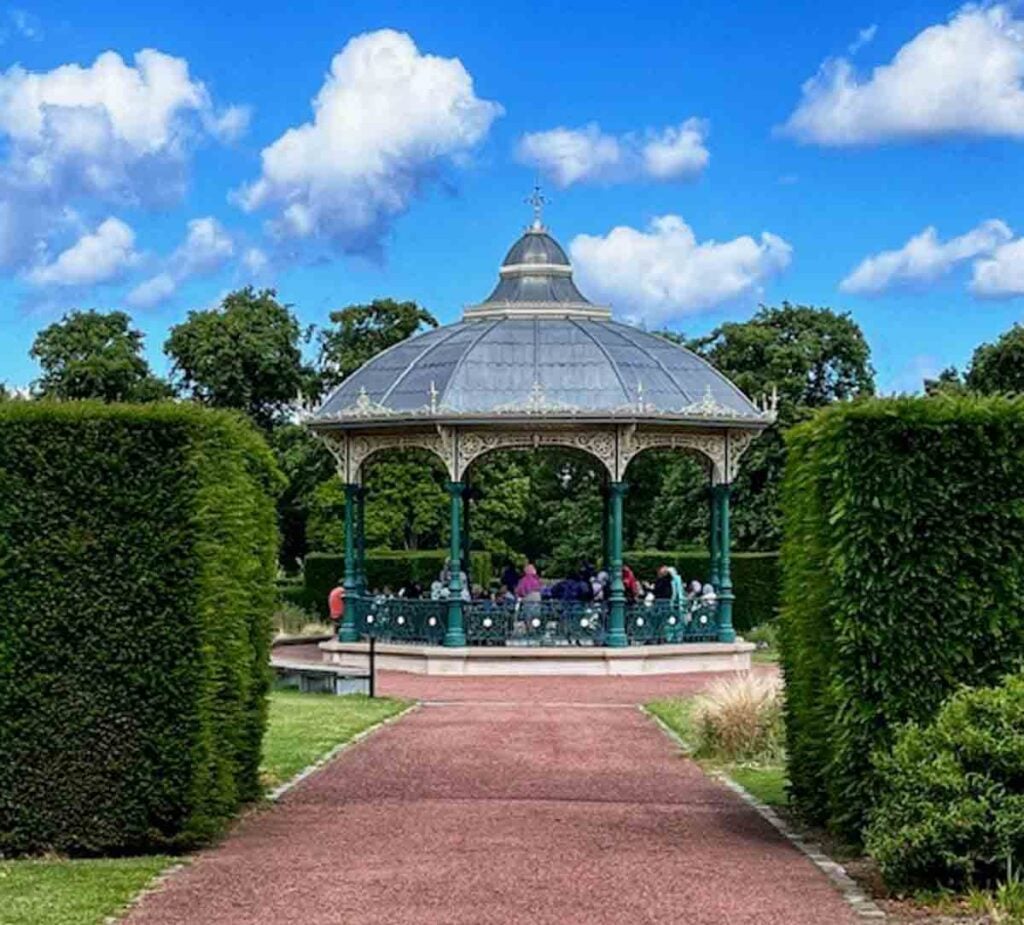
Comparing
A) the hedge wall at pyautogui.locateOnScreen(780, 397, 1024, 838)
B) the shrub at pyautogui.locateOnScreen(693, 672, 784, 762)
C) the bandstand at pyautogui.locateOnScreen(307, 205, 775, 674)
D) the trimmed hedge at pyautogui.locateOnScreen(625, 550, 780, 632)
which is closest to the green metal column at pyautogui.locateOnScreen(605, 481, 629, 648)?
the bandstand at pyautogui.locateOnScreen(307, 205, 775, 674)

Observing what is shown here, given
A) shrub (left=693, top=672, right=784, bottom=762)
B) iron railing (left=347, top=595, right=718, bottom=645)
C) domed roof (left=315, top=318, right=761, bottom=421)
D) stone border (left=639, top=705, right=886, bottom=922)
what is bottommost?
stone border (left=639, top=705, right=886, bottom=922)

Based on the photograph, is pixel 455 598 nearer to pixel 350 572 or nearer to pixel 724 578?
pixel 350 572

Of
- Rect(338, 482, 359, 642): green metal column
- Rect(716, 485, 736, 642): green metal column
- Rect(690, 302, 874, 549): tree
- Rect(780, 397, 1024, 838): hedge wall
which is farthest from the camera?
Rect(690, 302, 874, 549): tree

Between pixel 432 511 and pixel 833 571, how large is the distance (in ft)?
125

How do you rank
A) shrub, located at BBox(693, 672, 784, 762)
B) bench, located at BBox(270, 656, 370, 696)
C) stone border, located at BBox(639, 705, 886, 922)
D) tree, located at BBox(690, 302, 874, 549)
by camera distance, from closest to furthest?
stone border, located at BBox(639, 705, 886, 922) → shrub, located at BBox(693, 672, 784, 762) → bench, located at BBox(270, 656, 370, 696) → tree, located at BBox(690, 302, 874, 549)

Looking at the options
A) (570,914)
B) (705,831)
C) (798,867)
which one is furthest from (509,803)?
(570,914)

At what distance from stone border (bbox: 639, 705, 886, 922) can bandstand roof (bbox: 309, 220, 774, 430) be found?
1394 cm

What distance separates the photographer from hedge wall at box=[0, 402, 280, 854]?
11.2 metres

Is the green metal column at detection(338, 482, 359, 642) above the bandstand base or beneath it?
above

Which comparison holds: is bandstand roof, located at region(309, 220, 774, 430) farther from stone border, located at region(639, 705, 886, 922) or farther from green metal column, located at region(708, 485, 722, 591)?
stone border, located at region(639, 705, 886, 922)

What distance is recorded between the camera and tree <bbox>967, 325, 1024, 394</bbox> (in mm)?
50281

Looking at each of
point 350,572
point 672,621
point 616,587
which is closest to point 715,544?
point 672,621

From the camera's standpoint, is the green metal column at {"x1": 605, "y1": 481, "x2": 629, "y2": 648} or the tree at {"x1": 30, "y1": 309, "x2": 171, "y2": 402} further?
the tree at {"x1": 30, "y1": 309, "x2": 171, "y2": 402}

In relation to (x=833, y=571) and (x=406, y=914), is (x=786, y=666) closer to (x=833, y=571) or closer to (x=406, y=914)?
(x=833, y=571)
